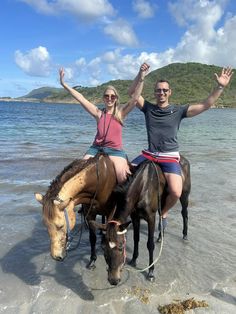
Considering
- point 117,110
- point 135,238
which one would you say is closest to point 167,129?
point 117,110

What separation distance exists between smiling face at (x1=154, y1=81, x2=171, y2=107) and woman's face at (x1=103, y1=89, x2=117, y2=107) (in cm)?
71

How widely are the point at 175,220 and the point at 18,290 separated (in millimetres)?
4346

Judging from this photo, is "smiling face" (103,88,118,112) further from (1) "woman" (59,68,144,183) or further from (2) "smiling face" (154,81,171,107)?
(2) "smiling face" (154,81,171,107)

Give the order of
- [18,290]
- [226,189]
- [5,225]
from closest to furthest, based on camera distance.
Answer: [18,290] < [5,225] < [226,189]

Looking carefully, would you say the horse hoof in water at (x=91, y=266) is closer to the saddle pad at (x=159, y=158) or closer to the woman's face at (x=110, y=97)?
the saddle pad at (x=159, y=158)

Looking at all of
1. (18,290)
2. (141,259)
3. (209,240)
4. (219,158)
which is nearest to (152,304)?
(141,259)

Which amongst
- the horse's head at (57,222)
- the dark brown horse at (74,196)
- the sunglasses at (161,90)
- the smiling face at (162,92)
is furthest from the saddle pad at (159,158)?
the horse's head at (57,222)

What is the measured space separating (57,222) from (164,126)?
101 inches

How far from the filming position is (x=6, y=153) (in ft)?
62.0

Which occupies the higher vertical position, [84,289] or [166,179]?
[166,179]

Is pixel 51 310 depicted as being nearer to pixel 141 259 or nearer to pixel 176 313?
pixel 176 313

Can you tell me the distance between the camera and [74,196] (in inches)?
201

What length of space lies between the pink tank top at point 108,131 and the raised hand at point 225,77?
1756mm

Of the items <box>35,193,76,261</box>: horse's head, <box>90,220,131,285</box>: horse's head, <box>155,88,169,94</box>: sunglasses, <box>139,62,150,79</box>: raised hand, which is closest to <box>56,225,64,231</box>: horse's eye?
<box>35,193,76,261</box>: horse's head
